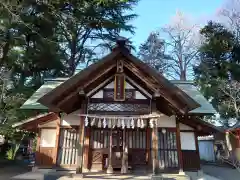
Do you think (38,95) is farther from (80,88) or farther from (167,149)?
(167,149)

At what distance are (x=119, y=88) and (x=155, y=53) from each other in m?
22.5

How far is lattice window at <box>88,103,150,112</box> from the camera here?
27.1 feet

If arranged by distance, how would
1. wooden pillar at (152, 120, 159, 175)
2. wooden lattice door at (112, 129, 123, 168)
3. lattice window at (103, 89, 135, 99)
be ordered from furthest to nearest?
1. wooden lattice door at (112, 129, 123, 168)
2. lattice window at (103, 89, 135, 99)
3. wooden pillar at (152, 120, 159, 175)

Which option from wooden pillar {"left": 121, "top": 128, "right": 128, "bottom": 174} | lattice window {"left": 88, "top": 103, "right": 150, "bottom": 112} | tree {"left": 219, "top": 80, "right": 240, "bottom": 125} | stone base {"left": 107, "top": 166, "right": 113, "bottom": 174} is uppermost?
tree {"left": 219, "top": 80, "right": 240, "bottom": 125}

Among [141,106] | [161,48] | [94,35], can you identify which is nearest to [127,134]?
[141,106]

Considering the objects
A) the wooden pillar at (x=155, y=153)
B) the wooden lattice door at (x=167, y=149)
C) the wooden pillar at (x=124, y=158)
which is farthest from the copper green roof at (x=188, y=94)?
the wooden pillar at (x=124, y=158)

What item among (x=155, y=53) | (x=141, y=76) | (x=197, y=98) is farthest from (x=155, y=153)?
(x=155, y=53)

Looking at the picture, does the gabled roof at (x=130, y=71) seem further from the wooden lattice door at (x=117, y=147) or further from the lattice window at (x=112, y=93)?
the wooden lattice door at (x=117, y=147)

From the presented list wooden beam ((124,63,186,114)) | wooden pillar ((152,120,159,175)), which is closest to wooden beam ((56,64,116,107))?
wooden beam ((124,63,186,114))

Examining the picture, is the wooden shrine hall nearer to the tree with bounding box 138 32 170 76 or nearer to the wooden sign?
the wooden sign

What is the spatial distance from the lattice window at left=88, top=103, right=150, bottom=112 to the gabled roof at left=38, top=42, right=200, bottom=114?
59 cm

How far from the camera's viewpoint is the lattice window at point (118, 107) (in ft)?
27.1

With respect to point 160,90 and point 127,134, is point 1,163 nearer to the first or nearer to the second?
point 127,134

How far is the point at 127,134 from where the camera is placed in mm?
9266
